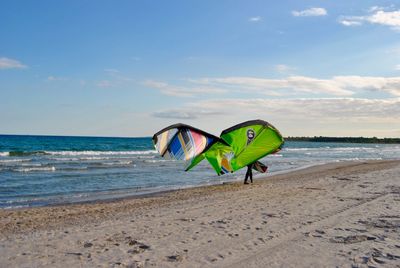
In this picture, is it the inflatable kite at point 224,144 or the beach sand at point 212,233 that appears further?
the inflatable kite at point 224,144

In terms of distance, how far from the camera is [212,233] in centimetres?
620

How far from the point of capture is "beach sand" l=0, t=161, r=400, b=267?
195 inches

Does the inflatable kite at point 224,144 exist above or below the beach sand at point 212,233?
above

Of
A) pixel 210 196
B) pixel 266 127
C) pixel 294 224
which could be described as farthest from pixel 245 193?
pixel 294 224

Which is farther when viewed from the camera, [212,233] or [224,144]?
[224,144]

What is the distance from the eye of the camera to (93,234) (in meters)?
6.28

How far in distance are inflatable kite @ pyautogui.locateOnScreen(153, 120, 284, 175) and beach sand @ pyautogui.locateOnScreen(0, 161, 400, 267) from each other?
3550 mm

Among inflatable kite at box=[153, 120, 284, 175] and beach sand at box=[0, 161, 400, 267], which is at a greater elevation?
inflatable kite at box=[153, 120, 284, 175]

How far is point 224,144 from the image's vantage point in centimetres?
1368

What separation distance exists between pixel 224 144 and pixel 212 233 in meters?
7.59

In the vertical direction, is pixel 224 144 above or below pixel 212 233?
above

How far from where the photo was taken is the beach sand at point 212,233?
16.3 ft

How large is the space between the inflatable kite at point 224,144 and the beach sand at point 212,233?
11.6 feet

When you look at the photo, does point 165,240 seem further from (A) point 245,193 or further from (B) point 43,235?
(A) point 245,193
